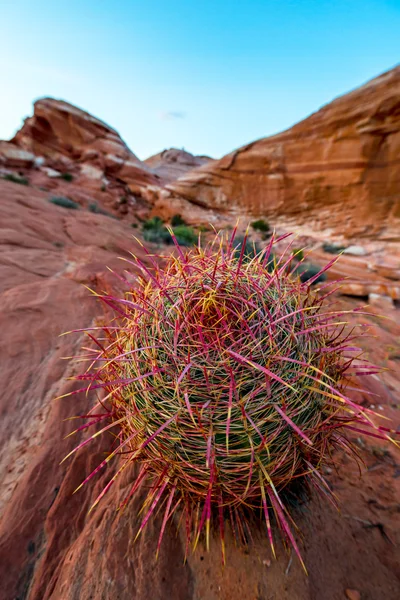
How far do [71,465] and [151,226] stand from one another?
1049 centimetres

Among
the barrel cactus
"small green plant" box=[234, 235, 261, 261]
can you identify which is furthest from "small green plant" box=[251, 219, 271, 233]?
the barrel cactus

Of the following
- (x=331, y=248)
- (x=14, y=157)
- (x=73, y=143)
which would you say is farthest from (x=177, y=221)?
(x=14, y=157)

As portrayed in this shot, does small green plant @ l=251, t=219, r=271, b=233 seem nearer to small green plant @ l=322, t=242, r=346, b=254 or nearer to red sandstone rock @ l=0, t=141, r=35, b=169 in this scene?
small green plant @ l=322, t=242, r=346, b=254

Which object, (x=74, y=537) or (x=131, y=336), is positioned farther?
(x=74, y=537)

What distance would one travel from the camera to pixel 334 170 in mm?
10391

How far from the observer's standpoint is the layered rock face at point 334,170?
916cm

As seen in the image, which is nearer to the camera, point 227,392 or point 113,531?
point 227,392

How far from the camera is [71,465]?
175 cm

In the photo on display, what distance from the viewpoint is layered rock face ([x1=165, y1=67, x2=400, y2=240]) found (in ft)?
30.0

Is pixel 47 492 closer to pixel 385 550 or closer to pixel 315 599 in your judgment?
pixel 315 599

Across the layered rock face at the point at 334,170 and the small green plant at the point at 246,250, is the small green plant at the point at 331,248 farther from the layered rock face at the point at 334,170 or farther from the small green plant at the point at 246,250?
the small green plant at the point at 246,250

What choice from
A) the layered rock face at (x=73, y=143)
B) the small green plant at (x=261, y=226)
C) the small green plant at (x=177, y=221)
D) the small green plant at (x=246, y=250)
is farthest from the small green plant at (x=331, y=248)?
the layered rock face at (x=73, y=143)

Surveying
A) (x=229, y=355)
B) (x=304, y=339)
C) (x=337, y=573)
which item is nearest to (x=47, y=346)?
(x=229, y=355)

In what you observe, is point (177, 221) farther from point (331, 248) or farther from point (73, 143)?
point (73, 143)
